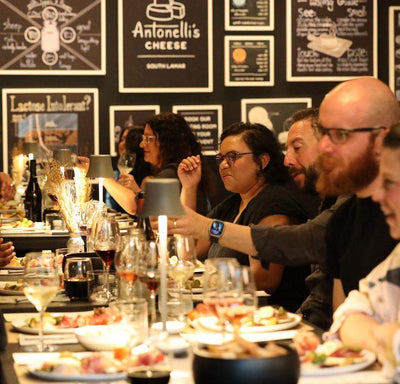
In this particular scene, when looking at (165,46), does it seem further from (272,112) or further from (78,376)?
(78,376)

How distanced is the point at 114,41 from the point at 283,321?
5954 millimetres

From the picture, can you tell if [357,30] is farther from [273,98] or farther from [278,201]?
[278,201]

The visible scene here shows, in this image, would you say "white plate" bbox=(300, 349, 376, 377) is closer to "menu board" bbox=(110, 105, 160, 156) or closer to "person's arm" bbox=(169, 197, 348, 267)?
"person's arm" bbox=(169, 197, 348, 267)

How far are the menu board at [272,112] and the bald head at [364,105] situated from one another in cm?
542

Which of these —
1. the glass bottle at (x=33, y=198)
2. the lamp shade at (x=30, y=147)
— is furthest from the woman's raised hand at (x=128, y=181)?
the lamp shade at (x=30, y=147)

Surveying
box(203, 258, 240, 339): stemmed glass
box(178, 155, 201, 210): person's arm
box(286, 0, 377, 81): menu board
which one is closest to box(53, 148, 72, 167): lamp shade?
box(178, 155, 201, 210): person's arm

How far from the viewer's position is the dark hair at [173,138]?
246 inches

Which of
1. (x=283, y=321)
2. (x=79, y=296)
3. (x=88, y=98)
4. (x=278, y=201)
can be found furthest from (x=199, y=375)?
(x=88, y=98)

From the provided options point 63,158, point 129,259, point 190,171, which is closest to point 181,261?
point 129,259

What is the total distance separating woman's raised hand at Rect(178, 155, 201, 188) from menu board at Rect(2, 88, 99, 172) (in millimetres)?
3426

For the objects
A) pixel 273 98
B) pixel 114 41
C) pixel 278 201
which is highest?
pixel 114 41

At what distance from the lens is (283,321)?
243cm

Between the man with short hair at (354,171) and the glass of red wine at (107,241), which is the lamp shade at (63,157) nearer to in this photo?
the glass of red wine at (107,241)

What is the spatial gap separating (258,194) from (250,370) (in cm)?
252
